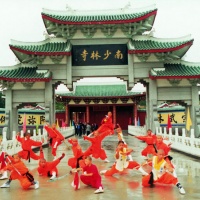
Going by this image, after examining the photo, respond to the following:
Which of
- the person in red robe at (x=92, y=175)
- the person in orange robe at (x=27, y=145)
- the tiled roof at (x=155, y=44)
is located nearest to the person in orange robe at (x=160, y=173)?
the person in red robe at (x=92, y=175)

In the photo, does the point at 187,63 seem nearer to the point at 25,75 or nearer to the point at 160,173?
the point at 25,75

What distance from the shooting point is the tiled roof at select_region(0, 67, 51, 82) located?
23547 mm

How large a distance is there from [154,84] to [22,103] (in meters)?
9.51

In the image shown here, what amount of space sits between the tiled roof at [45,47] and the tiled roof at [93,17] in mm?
1765

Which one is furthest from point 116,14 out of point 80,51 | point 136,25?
point 80,51

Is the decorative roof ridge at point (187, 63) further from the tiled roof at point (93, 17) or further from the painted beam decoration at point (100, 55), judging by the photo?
the tiled roof at point (93, 17)

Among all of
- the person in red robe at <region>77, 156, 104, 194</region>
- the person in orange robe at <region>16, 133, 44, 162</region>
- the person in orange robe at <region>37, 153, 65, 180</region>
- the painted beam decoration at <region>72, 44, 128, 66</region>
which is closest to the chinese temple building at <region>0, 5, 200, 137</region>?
the painted beam decoration at <region>72, 44, 128, 66</region>

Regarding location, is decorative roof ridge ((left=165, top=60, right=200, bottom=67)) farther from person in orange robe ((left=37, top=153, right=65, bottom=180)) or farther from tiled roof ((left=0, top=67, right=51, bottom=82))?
person in orange robe ((left=37, top=153, right=65, bottom=180))

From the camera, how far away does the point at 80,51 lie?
24.9 meters

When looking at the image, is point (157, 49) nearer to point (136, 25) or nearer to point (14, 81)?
point (136, 25)

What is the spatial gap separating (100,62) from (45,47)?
162 inches

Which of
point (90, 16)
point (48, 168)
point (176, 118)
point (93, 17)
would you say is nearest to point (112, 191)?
point (48, 168)

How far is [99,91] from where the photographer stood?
150ft

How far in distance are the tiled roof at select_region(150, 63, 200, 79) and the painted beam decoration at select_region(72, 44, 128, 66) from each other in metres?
2.51
